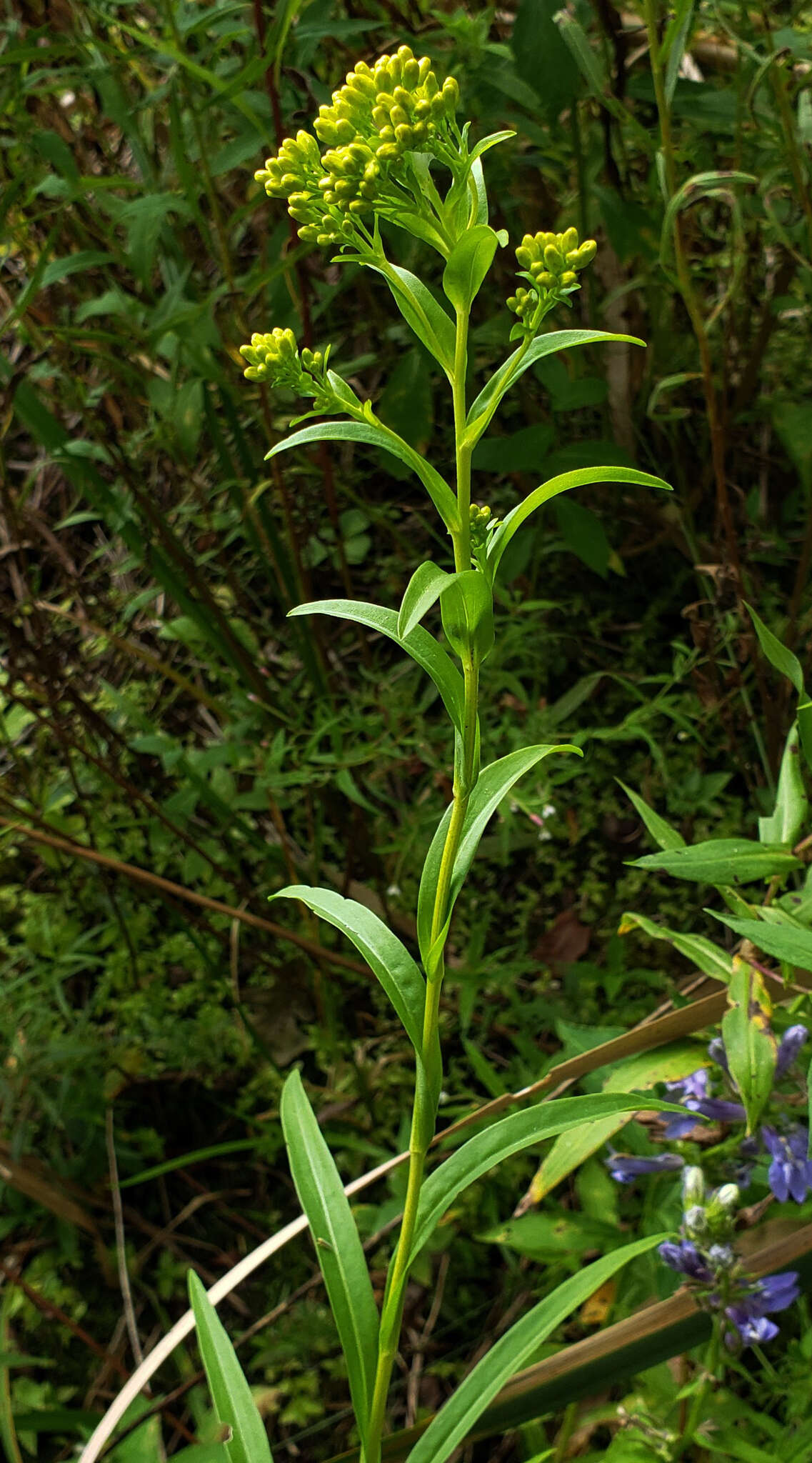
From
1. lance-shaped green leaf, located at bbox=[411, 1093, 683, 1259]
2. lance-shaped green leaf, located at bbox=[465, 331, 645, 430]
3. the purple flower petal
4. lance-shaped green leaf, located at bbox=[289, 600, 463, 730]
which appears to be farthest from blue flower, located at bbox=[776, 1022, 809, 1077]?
lance-shaped green leaf, located at bbox=[465, 331, 645, 430]

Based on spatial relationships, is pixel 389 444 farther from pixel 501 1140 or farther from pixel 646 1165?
pixel 646 1165

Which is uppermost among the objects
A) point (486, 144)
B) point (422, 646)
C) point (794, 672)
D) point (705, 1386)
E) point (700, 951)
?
point (486, 144)

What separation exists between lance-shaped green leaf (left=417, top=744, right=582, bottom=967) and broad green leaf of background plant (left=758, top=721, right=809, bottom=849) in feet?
1.00

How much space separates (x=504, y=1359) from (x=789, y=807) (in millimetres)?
488

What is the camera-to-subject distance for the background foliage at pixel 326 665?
1.32m

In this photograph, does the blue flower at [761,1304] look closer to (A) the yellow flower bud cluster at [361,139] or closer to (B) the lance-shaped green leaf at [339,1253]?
(B) the lance-shaped green leaf at [339,1253]

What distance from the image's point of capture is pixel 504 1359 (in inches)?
31.2

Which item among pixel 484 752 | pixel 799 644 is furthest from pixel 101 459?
pixel 799 644

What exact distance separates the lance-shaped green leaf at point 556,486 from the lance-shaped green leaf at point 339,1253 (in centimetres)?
49

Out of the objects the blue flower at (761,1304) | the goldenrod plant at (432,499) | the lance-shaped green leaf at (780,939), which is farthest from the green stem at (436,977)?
the blue flower at (761,1304)

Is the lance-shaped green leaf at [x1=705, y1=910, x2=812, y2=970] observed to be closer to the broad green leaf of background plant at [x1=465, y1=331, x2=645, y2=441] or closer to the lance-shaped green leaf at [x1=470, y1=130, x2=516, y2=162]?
the broad green leaf of background plant at [x1=465, y1=331, x2=645, y2=441]

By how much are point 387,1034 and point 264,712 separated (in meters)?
0.53

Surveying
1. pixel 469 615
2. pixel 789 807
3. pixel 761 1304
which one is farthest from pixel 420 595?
pixel 761 1304

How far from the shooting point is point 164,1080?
170 centimetres
